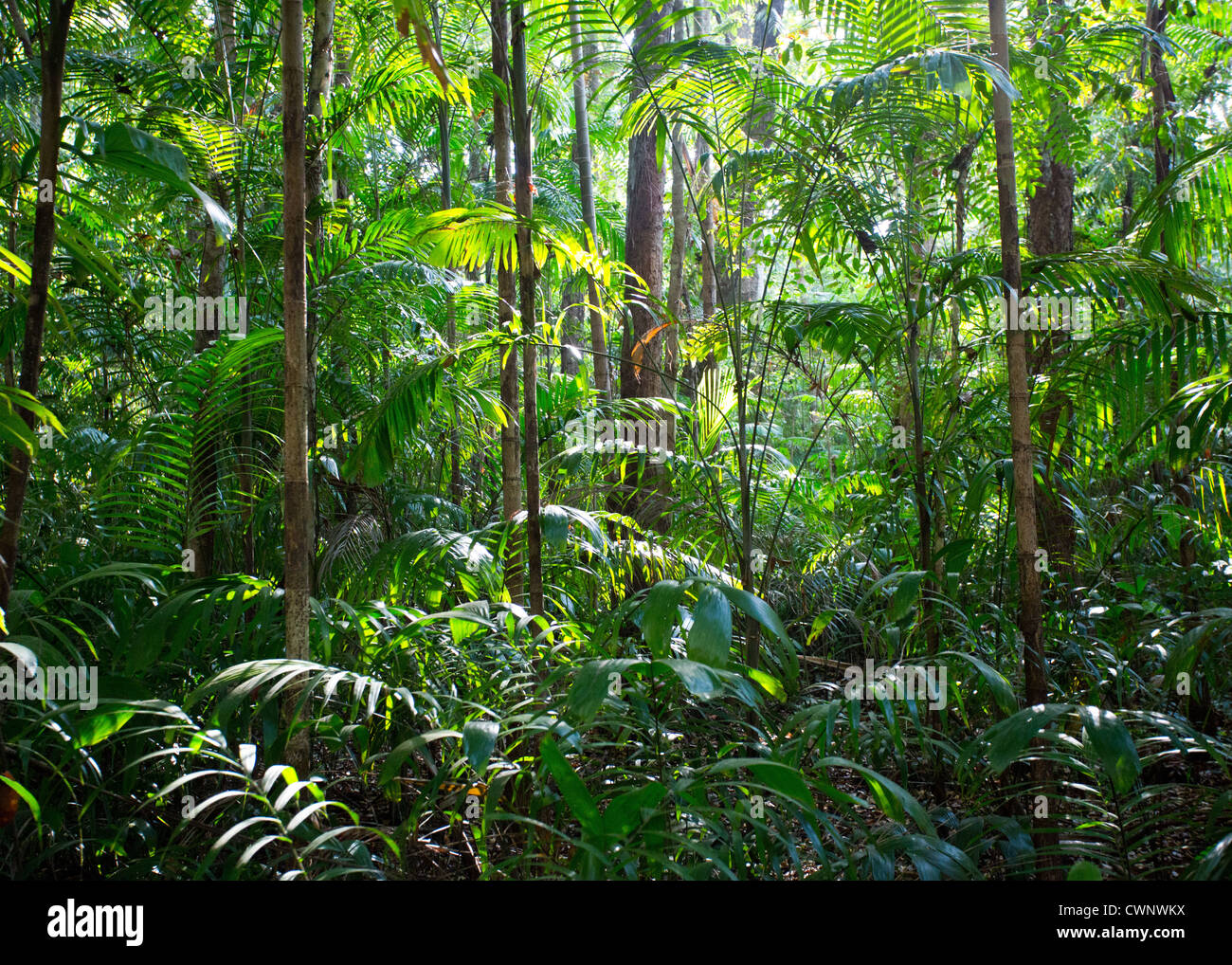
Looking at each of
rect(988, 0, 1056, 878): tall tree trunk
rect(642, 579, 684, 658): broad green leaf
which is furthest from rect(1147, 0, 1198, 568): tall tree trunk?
rect(642, 579, 684, 658): broad green leaf

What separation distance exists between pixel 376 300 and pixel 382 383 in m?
0.97

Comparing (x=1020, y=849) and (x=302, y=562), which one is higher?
(x=302, y=562)

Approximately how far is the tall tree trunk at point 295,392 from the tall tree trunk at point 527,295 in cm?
76

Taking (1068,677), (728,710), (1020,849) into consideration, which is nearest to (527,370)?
(728,710)

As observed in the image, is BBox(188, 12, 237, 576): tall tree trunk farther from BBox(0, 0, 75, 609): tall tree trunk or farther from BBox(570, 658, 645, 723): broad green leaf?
BBox(570, 658, 645, 723): broad green leaf

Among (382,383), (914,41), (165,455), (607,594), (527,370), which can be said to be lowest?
(607,594)

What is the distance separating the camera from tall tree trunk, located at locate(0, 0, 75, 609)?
1.88 m

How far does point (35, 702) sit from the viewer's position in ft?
8.11

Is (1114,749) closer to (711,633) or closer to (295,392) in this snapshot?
(711,633)

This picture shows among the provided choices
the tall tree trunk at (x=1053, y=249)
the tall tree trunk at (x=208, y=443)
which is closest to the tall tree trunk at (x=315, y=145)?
the tall tree trunk at (x=208, y=443)

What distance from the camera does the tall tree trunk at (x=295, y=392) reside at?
218cm

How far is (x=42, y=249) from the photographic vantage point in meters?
1.90

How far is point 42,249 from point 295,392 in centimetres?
62

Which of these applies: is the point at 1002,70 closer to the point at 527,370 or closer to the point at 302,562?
the point at 527,370
